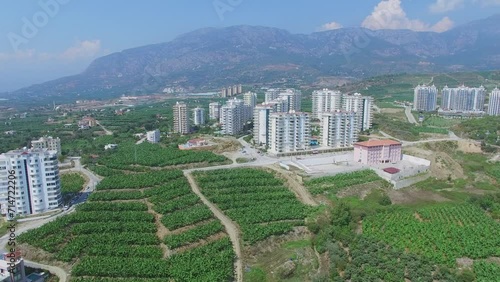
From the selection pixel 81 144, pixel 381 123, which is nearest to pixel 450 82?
pixel 381 123

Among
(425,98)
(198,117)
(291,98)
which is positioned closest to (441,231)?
(291,98)

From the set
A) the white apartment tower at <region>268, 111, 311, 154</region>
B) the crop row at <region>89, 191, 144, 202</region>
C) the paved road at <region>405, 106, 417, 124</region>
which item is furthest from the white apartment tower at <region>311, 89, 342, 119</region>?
the crop row at <region>89, 191, 144, 202</region>

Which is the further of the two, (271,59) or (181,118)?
(271,59)

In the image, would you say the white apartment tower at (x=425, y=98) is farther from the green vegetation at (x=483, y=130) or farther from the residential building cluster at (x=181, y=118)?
the residential building cluster at (x=181, y=118)

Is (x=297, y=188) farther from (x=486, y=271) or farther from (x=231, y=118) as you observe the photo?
(x=231, y=118)

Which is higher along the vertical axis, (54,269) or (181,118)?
(181,118)

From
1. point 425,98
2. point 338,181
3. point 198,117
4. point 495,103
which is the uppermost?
point 425,98

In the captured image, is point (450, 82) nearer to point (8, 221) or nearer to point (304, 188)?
point (304, 188)
